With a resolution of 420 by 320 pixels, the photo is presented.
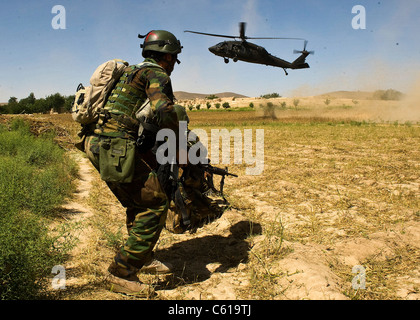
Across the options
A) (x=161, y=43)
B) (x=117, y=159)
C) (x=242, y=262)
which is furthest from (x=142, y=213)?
(x=161, y=43)

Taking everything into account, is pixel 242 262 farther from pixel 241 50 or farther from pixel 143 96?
pixel 241 50

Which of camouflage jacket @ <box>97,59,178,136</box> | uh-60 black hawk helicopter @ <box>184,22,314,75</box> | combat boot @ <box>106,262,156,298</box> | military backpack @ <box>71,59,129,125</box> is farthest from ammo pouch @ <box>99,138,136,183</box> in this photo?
uh-60 black hawk helicopter @ <box>184,22,314,75</box>

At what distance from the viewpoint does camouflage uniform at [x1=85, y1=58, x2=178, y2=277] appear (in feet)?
9.14

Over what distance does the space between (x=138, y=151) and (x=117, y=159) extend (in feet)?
0.82

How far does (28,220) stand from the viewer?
10.5ft

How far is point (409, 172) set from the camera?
7.32 m

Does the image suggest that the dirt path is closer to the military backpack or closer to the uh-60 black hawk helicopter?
the military backpack

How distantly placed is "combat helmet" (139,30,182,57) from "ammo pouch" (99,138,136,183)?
96 cm

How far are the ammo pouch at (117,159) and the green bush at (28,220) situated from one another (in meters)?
0.84

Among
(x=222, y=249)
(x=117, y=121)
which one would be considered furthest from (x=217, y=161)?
(x=117, y=121)
